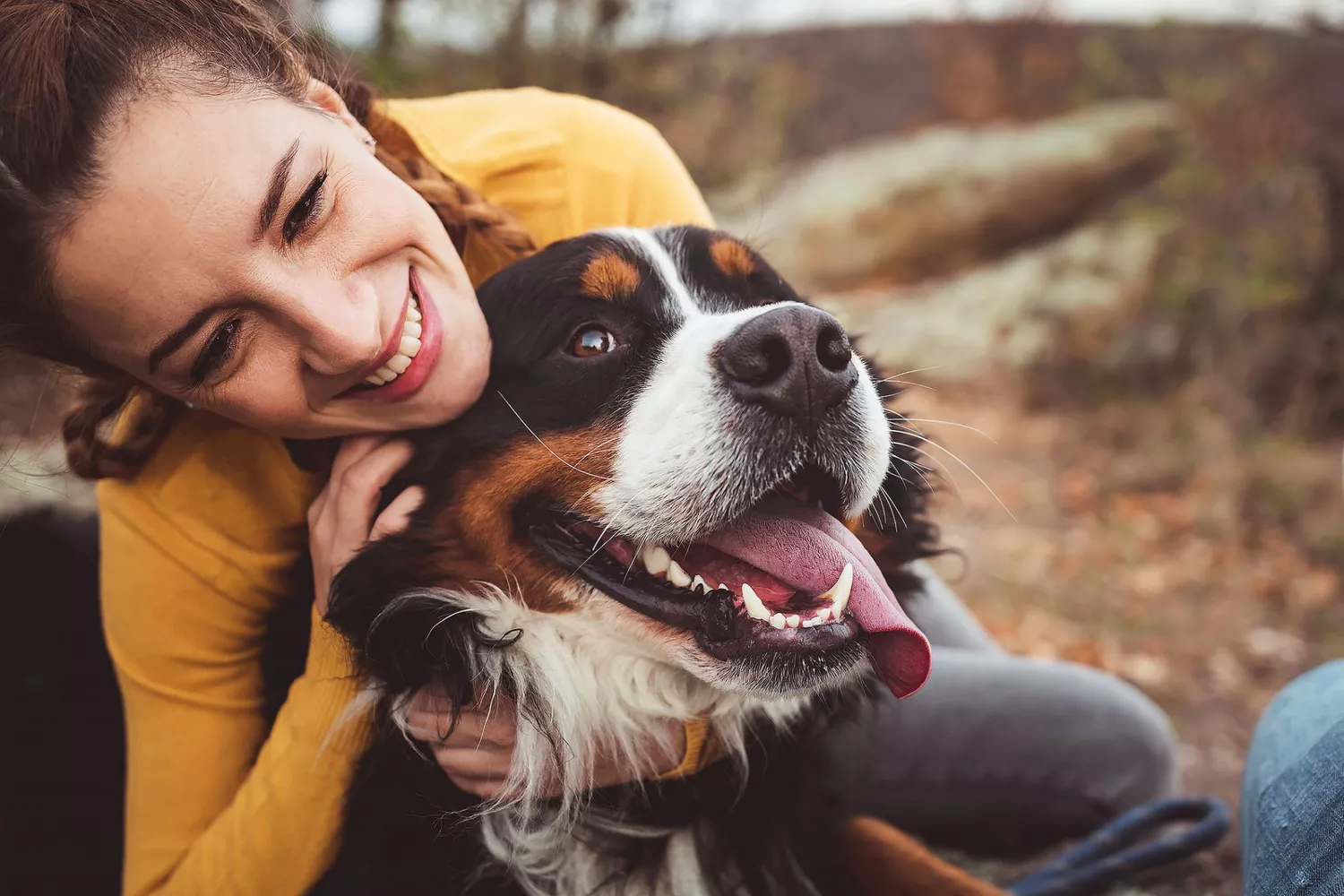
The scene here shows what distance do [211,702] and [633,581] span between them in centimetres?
77

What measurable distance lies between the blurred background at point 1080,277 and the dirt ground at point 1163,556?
15 mm

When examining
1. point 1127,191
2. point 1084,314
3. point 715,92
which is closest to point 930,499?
point 1084,314

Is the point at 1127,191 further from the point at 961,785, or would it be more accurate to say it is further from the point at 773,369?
the point at 773,369

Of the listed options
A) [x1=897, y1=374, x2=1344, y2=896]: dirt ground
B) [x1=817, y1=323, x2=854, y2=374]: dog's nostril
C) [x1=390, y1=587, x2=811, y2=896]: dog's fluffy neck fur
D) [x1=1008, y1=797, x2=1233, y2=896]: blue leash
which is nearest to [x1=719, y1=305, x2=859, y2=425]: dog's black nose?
[x1=817, y1=323, x2=854, y2=374]: dog's nostril

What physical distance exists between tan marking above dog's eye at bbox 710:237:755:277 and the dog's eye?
0.24 m

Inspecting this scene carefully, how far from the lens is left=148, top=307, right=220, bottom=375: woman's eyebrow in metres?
1.41

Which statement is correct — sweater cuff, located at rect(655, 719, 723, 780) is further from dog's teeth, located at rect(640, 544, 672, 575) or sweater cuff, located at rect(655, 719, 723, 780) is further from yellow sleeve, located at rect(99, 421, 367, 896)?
yellow sleeve, located at rect(99, 421, 367, 896)

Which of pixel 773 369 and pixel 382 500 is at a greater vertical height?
pixel 773 369

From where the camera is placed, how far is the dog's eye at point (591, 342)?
1.67m

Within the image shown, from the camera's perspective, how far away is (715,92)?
7832 millimetres

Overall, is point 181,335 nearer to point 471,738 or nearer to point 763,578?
point 471,738

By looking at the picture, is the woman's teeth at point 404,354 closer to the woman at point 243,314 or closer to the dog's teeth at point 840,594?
the woman at point 243,314

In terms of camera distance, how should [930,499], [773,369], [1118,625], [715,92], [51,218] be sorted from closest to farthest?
1. [51,218]
2. [773,369]
3. [930,499]
4. [1118,625]
5. [715,92]

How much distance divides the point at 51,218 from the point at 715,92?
7.00 metres
